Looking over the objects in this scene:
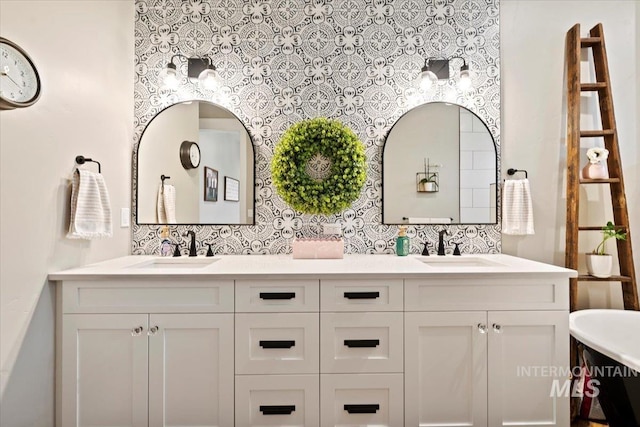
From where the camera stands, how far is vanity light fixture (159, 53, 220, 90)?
2285 mm

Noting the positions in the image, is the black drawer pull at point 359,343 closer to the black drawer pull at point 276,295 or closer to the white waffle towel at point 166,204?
the black drawer pull at point 276,295

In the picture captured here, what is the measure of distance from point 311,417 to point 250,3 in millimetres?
2544

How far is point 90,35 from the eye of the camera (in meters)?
1.84

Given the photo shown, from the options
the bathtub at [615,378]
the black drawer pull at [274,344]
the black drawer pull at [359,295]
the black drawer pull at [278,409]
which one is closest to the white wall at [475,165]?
the bathtub at [615,378]

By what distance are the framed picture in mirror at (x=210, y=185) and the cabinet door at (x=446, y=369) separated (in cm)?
145

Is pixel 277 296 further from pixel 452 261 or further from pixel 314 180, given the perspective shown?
pixel 452 261

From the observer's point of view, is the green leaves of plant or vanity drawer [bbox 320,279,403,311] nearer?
vanity drawer [bbox 320,279,403,311]

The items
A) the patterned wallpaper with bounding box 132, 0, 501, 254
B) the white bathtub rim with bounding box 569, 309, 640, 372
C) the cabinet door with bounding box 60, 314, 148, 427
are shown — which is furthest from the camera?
the patterned wallpaper with bounding box 132, 0, 501, 254

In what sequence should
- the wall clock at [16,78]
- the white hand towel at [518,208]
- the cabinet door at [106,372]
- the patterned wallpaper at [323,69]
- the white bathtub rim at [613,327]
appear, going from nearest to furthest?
the wall clock at [16,78] < the cabinet door at [106,372] < the white bathtub rim at [613,327] < the white hand towel at [518,208] < the patterned wallpaper at [323,69]

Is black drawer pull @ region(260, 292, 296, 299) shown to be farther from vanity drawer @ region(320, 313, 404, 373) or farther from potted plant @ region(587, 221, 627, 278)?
potted plant @ region(587, 221, 627, 278)

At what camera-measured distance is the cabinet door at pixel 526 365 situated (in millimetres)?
1644

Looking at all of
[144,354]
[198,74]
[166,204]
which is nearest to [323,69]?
[198,74]

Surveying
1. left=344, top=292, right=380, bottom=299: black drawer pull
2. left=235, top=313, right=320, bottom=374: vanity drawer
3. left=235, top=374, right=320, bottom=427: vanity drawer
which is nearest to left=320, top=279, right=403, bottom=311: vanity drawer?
left=344, top=292, right=380, bottom=299: black drawer pull

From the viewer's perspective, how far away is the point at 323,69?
2322mm
